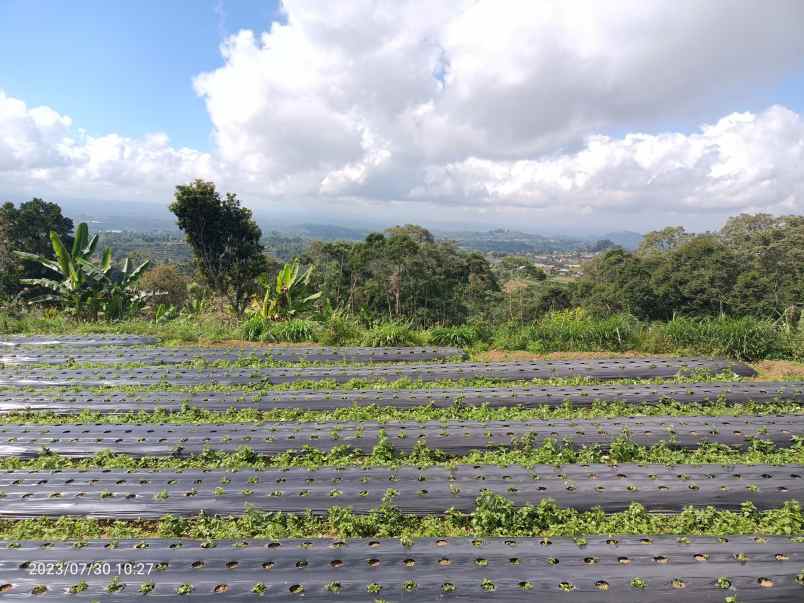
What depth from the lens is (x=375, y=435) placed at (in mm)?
4297

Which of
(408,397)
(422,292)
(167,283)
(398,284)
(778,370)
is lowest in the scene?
(778,370)

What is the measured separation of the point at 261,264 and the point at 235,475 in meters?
12.9

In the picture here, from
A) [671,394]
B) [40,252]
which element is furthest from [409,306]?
[40,252]

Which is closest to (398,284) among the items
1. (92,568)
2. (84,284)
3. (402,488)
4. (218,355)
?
(218,355)

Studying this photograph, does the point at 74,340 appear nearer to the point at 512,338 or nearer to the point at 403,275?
the point at 512,338

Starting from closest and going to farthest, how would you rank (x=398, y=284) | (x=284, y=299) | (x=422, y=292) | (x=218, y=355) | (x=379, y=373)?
(x=379, y=373)
(x=218, y=355)
(x=284, y=299)
(x=398, y=284)
(x=422, y=292)

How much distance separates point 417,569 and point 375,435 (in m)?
1.75

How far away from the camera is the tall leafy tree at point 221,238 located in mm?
13297

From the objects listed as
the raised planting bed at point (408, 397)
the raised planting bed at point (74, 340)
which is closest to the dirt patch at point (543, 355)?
the raised planting bed at point (408, 397)

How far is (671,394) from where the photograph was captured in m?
5.28

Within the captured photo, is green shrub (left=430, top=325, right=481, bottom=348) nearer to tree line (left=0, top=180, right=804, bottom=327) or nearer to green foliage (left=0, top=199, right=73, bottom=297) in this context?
tree line (left=0, top=180, right=804, bottom=327)

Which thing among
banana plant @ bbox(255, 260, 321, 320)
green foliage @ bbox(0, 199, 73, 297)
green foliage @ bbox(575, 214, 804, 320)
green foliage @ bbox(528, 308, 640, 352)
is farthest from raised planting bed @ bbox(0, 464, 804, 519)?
green foliage @ bbox(0, 199, 73, 297)

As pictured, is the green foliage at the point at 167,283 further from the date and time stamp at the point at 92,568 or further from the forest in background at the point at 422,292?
the date and time stamp at the point at 92,568

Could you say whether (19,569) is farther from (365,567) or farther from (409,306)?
(409,306)
